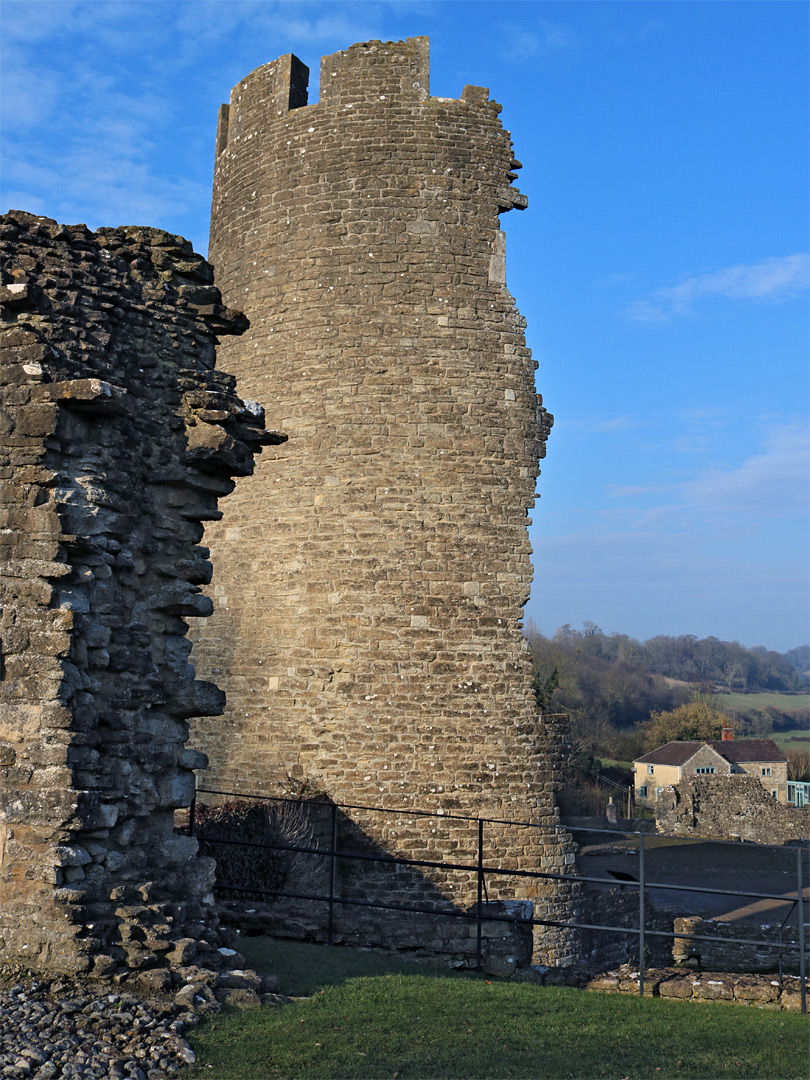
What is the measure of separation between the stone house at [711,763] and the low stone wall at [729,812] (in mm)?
16027

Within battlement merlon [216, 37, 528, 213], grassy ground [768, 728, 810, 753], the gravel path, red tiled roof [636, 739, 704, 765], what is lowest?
the gravel path

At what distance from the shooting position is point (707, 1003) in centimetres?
764

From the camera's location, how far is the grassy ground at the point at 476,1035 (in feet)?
16.3

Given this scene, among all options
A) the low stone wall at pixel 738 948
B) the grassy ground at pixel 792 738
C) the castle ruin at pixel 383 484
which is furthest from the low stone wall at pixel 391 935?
the grassy ground at pixel 792 738

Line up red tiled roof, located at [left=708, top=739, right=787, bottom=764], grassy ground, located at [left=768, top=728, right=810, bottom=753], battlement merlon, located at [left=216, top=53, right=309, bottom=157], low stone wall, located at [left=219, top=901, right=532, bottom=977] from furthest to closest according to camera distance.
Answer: grassy ground, located at [left=768, top=728, right=810, bottom=753] → red tiled roof, located at [left=708, top=739, right=787, bottom=764] → battlement merlon, located at [left=216, top=53, right=309, bottom=157] → low stone wall, located at [left=219, top=901, right=532, bottom=977]

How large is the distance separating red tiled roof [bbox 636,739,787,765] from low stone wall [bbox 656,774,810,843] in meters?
17.6

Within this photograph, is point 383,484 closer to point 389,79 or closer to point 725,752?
point 389,79

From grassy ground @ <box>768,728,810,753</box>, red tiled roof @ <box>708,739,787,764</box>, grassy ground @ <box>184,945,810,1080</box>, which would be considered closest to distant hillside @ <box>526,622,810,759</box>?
grassy ground @ <box>768,728,810,753</box>

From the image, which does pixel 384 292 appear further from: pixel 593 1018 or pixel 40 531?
pixel 593 1018

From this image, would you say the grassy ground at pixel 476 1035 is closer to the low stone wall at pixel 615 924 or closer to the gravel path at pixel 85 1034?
the gravel path at pixel 85 1034

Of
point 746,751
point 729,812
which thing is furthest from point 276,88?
point 746,751

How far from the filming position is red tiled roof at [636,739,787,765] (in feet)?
164

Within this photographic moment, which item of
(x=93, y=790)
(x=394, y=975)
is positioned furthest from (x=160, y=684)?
(x=394, y=975)

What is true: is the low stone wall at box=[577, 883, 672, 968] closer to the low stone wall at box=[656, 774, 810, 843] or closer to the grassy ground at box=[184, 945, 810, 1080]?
the grassy ground at box=[184, 945, 810, 1080]
